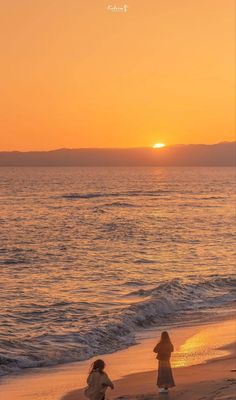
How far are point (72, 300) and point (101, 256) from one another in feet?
55.4

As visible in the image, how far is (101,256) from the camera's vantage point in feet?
155

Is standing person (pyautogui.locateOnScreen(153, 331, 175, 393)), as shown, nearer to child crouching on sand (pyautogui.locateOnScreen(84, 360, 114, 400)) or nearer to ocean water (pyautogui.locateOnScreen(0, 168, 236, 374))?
child crouching on sand (pyautogui.locateOnScreen(84, 360, 114, 400))

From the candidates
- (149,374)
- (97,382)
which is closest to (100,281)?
(149,374)

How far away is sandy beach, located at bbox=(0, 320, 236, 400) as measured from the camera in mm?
15578

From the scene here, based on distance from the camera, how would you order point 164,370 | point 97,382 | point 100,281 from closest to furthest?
point 97,382 < point 164,370 < point 100,281

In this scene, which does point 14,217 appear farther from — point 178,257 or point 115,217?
point 178,257

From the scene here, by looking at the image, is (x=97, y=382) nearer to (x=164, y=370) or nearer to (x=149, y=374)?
(x=164, y=370)

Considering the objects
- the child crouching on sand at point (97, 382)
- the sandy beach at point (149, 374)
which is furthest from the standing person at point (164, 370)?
the child crouching on sand at point (97, 382)

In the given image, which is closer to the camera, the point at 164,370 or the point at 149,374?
the point at 164,370

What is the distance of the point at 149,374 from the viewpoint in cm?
1822

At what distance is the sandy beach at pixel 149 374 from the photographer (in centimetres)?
1558

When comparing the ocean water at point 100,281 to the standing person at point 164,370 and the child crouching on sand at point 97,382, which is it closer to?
the standing person at point 164,370

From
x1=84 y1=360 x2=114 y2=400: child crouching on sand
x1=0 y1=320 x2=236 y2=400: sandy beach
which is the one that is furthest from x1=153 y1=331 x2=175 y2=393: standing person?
x1=84 y1=360 x2=114 y2=400: child crouching on sand

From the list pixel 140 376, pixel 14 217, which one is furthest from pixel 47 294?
pixel 14 217
